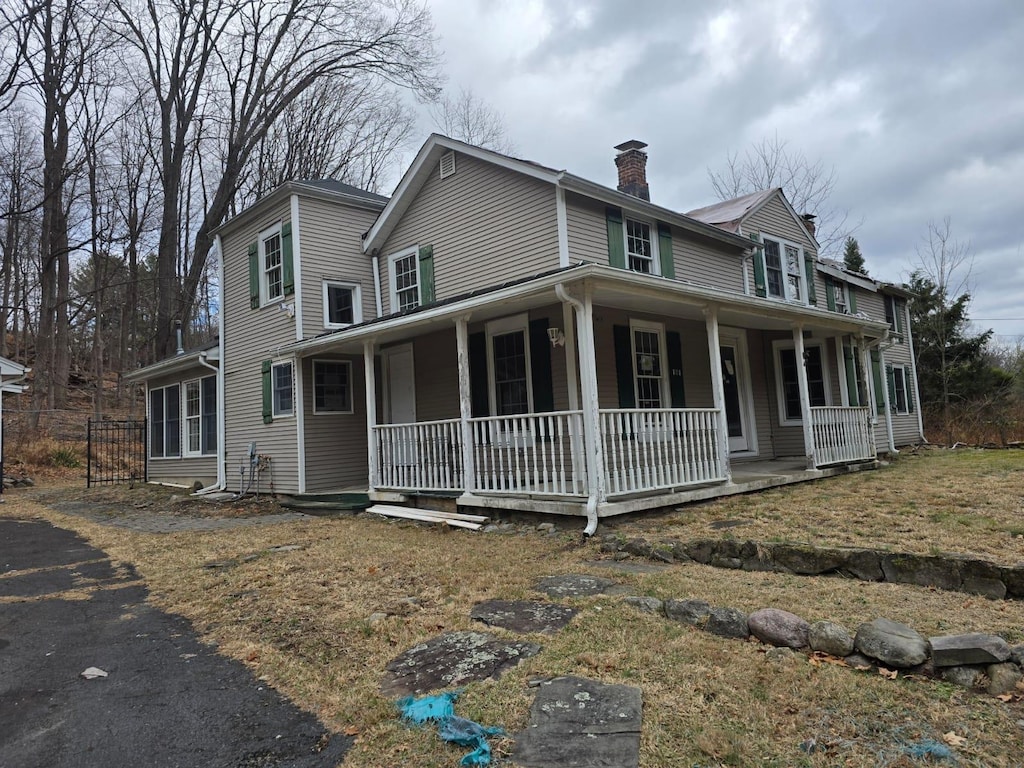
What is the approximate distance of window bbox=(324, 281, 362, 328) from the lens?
1166 cm

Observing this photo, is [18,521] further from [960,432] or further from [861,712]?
[960,432]

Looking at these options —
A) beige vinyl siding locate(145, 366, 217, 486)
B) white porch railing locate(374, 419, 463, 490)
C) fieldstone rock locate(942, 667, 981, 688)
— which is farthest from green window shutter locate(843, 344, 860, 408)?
beige vinyl siding locate(145, 366, 217, 486)

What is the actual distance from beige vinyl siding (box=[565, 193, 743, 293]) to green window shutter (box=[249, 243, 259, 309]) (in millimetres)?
6840

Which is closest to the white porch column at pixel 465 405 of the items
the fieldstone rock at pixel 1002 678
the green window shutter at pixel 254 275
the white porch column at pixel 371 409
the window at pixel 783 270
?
the white porch column at pixel 371 409

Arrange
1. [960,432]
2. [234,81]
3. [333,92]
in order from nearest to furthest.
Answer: [960,432] → [234,81] → [333,92]

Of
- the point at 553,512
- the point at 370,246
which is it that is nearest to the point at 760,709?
the point at 553,512

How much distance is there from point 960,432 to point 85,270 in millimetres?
37754

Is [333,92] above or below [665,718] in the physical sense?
above

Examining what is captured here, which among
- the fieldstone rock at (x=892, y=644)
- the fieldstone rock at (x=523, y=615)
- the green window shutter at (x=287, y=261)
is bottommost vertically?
the fieldstone rock at (x=523, y=615)

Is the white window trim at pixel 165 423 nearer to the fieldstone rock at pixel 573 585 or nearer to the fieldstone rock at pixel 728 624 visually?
the fieldstone rock at pixel 573 585

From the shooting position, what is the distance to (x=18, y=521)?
991 centimetres

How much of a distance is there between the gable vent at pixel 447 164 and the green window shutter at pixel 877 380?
10873mm

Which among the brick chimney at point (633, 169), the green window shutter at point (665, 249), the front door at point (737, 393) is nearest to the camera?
the green window shutter at point (665, 249)

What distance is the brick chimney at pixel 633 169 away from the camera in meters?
11.8
